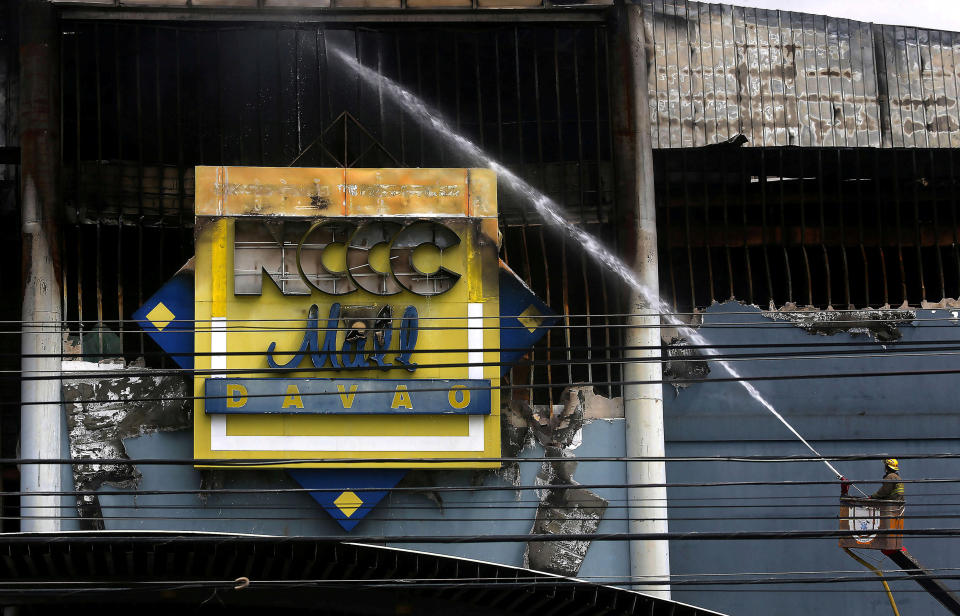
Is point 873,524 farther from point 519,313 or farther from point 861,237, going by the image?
point 519,313

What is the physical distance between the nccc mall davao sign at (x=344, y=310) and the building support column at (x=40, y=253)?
208cm

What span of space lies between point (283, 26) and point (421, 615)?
8410 millimetres

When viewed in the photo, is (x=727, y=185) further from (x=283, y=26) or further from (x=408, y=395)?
(x=283, y=26)

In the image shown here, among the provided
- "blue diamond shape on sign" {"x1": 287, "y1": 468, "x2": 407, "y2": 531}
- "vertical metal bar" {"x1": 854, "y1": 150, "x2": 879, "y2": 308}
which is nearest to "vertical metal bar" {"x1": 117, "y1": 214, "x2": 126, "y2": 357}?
"blue diamond shape on sign" {"x1": 287, "y1": 468, "x2": 407, "y2": 531}

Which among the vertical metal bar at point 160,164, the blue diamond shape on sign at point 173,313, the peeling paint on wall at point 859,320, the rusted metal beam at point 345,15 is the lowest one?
the peeling paint on wall at point 859,320

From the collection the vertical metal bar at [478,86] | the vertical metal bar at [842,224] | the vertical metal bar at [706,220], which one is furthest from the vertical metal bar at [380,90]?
the vertical metal bar at [842,224]

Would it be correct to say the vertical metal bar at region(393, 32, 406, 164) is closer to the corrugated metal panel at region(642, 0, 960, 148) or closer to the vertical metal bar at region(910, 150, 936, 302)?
the corrugated metal panel at region(642, 0, 960, 148)

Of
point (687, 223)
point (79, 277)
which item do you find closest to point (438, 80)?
point (687, 223)

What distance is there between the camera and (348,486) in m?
13.7

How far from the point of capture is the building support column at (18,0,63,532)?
45.0 feet

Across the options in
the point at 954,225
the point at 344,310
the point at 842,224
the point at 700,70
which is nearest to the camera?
the point at 344,310

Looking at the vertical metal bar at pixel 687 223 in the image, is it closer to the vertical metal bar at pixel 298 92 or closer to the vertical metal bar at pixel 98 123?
the vertical metal bar at pixel 298 92

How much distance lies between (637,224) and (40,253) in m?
8.33

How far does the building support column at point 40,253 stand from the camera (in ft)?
45.0
